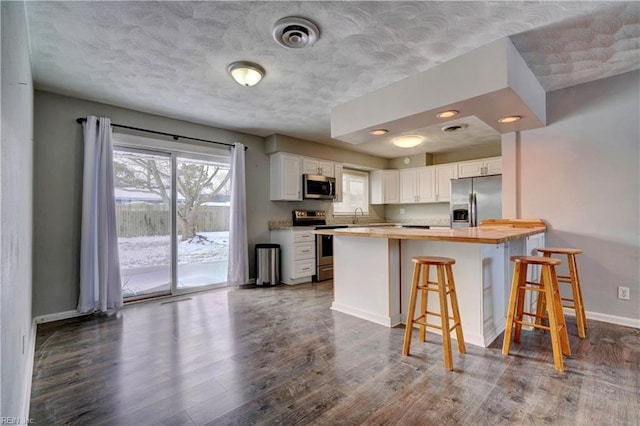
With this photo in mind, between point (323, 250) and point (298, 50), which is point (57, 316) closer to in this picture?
point (323, 250)

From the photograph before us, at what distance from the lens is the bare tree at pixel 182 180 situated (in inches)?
154

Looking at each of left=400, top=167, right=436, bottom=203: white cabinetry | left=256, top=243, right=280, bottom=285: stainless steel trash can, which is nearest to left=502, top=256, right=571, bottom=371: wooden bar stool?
left=256, top=243, right=280, bottom=285: stainless steel trash can

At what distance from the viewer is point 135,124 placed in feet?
12.8

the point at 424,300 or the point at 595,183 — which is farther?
the point at 595,183

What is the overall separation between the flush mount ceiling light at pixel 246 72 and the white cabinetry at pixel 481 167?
4.40 metres

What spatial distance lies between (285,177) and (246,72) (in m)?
2.49

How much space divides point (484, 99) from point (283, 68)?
175cm

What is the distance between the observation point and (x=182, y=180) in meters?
4.40

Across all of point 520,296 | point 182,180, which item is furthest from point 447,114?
point 182,180

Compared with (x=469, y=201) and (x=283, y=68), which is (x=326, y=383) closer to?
(x=283, y=68)

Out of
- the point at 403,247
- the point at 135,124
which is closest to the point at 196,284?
the point at 135,124

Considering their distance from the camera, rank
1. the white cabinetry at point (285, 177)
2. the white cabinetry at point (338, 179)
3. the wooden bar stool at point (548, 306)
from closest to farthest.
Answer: the wooden bar stool at point (548, 306)
the white cabinetry at point (285, 177)
the white cabinetry at point (338, 179)

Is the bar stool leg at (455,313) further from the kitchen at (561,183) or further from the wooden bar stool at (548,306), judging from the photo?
the kitchen at (561,183)

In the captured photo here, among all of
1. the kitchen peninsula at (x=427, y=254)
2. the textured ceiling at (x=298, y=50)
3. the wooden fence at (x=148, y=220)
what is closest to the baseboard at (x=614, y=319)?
the kitchen peninsula at (x=427, y=254)
